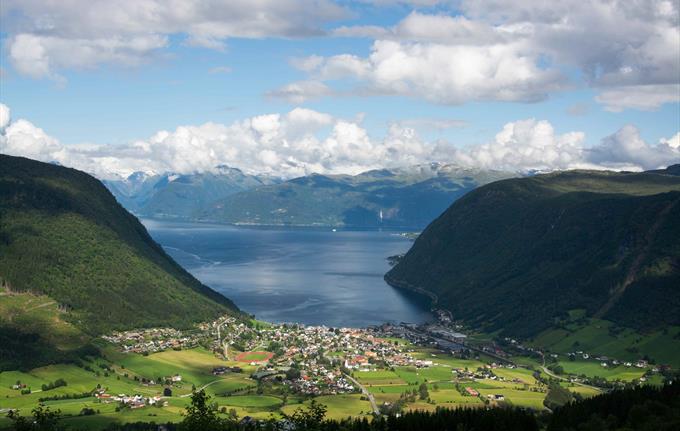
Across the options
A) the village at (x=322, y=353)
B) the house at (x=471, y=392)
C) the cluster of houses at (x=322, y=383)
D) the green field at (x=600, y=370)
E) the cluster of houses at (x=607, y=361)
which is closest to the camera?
the cluster of houses at (x=322, y=383)

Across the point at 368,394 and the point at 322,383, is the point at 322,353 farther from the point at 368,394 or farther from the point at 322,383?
the point at 368,394

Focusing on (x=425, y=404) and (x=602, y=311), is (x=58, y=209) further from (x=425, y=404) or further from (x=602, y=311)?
(x=602, y=311)

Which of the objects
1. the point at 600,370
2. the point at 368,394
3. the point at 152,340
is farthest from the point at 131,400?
the point at 600,370

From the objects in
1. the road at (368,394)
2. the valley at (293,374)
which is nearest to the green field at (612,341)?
the valley at (293,374)

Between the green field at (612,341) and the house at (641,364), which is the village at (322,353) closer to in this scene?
the house at (641,364)

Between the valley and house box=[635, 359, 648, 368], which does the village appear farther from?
the valley
